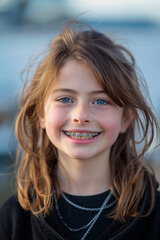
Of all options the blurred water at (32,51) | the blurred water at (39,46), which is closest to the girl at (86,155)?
the blurred water at (32,51)

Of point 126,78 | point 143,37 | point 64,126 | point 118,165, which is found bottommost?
point 118,165

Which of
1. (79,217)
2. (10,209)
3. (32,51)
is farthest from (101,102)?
(32,51)

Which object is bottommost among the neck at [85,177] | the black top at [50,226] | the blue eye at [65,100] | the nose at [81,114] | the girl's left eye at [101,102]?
the black top at [50,226]

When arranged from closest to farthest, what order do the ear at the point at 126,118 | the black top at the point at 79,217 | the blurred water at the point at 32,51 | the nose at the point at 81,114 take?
the nose at the point at 81,114 → the black top at the point at 79,217 → the ear at the point at 126,118 → the blurred water at the point at 32,51

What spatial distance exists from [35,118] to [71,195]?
48 cm

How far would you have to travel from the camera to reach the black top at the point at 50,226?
1546 mm

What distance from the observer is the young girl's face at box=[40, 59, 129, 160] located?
1.54 m

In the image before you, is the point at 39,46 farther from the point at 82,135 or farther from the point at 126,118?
the point at 82,135

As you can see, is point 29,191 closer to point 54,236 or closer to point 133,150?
point 54,236

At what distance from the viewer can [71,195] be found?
1.70 meters

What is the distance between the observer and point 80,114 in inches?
59.6

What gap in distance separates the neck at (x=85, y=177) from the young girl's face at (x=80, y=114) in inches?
4.6

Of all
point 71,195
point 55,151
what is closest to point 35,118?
point 55,151

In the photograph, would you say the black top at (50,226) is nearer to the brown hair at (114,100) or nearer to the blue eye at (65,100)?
the brown hair at (114,100)
